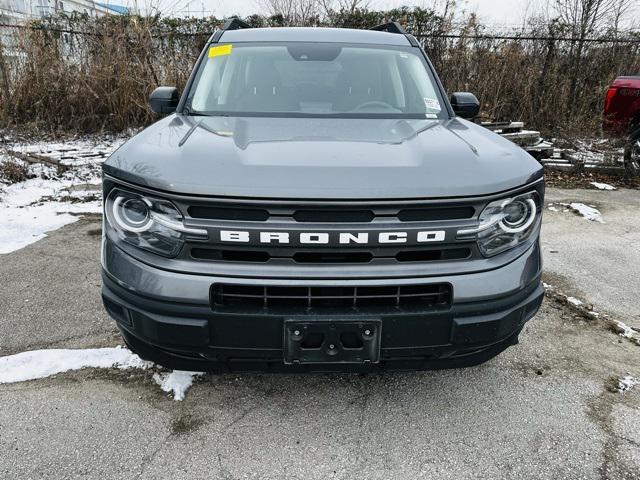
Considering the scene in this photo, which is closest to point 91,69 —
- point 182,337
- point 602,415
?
point 182,337

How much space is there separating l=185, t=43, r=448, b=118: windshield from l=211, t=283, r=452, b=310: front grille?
1338 mm

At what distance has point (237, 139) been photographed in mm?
2205

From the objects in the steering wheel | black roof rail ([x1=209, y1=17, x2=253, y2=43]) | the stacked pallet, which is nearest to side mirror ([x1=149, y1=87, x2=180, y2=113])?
black roof rail ([x1=209, y1=17, x2=253, y2=43])

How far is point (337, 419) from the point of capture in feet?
7.46

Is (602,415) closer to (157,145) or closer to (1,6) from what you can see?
(157,145)

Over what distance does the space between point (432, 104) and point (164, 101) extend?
1.77m

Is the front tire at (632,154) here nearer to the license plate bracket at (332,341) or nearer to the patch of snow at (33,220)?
the license plate bracket at (332,341)

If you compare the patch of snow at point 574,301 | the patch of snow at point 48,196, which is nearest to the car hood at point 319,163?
the patch of snow at point 574,301

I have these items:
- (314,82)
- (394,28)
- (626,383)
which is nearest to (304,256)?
(314,82)

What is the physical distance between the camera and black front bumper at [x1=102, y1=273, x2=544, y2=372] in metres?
1.80

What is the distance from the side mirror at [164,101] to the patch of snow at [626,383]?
3.10 metres

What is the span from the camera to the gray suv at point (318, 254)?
5.86 ft

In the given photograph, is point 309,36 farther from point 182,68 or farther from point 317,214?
point 182,68

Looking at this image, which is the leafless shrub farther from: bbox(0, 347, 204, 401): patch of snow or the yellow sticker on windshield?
bbox(0, 347, 204, 401): patch of snow
